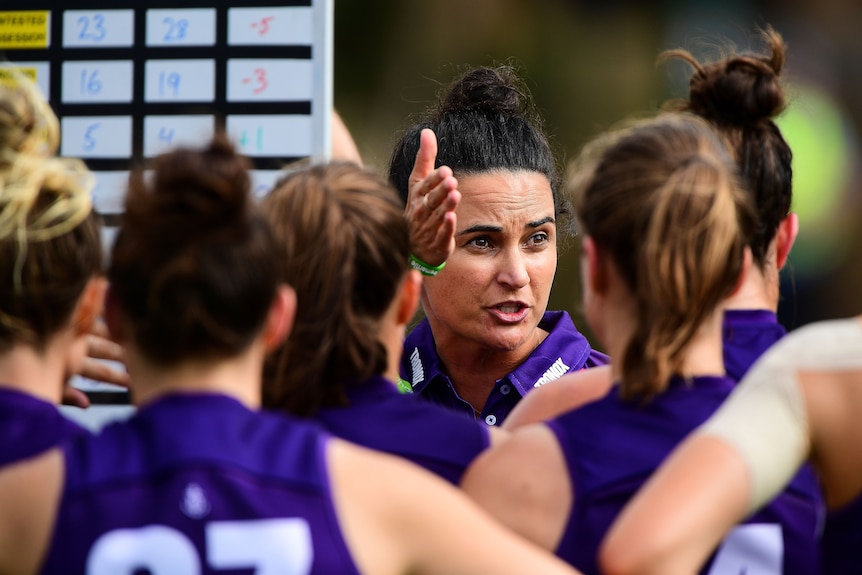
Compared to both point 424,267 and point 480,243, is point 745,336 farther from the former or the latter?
point 480,243

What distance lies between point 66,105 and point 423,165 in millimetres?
795

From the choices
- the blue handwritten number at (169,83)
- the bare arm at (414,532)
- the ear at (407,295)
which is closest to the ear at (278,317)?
the bare arm at (414,532)

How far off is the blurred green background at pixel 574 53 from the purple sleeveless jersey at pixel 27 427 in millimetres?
4050

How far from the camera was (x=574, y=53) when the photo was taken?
596 cm

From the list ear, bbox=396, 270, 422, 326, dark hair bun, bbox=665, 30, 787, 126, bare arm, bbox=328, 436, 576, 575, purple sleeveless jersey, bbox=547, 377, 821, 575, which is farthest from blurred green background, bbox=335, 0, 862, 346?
bare arm, bbox=328, 436, 576, 575

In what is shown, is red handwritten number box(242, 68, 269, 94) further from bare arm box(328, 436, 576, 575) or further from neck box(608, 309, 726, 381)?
bare arm box(328, 436, 576, 575)

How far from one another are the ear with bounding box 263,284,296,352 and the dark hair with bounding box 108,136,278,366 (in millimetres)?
24

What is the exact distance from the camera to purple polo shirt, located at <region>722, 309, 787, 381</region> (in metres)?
2.14

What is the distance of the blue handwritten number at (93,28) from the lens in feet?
8.57

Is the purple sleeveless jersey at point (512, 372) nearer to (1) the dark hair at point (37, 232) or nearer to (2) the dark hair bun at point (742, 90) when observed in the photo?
(2) the dark hair bun at point (742, 90)

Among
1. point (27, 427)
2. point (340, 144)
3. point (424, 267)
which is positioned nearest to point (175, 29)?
point (340, 144)

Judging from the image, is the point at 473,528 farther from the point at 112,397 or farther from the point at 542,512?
the point at 112,397

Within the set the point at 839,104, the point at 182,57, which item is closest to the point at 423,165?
the point at 182,57

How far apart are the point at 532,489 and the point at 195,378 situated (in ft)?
1.71
